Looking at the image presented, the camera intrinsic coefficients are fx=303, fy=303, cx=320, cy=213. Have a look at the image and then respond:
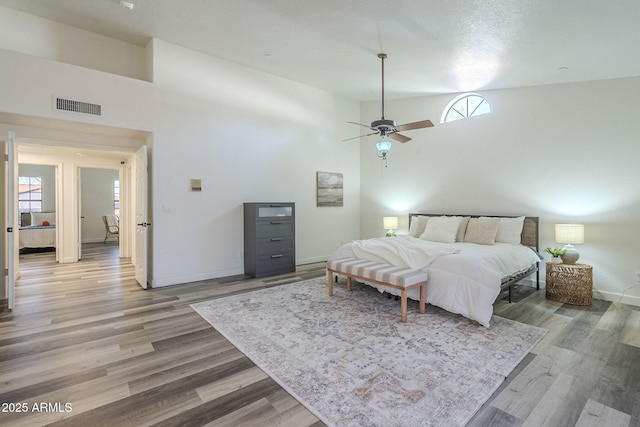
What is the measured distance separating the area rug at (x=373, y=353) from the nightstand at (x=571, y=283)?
4.17 ft

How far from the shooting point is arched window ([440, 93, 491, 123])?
209 inches

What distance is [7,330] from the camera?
2.96m

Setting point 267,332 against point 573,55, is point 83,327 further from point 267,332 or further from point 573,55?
point 573,55

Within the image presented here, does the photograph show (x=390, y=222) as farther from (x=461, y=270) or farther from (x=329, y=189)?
(x=461, y=270)

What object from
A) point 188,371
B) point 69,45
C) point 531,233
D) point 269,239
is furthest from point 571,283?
point 69,45

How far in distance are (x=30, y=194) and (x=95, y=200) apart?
157 centimetres

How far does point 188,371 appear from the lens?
2260 millimetres

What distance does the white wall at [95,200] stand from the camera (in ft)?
31.2

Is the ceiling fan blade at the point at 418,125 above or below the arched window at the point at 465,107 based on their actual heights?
below

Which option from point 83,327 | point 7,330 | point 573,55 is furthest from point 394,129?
point 7,330

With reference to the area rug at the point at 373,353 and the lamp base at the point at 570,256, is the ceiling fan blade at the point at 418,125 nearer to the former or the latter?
the area rug at the point at 373,353

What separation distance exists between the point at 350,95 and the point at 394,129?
2.92m

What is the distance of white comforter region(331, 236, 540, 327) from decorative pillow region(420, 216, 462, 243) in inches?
30.1

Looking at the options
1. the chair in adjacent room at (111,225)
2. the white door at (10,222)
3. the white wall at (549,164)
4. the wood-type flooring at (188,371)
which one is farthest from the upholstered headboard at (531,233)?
the chair in adjacent room at (111,225)
